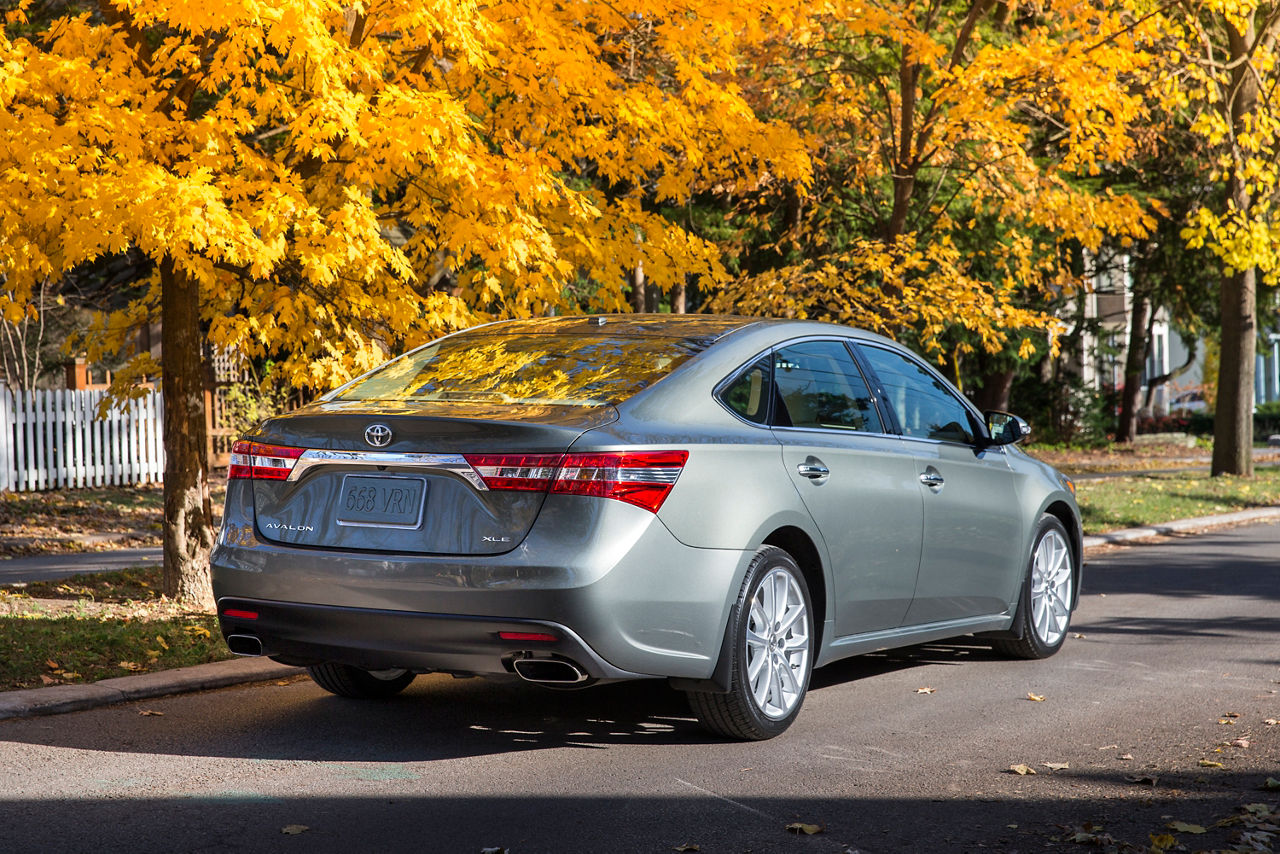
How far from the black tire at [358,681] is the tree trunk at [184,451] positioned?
2.74 metres

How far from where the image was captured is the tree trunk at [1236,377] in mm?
20828

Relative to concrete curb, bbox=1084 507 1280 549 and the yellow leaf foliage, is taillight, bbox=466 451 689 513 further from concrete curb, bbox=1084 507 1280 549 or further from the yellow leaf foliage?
concrete curb, bbox=1084 507 1280 549

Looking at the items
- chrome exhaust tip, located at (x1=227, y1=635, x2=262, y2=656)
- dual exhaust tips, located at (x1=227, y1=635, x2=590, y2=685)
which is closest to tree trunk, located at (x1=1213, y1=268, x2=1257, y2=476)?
dual exhaust tips, located at (x1=227, y1=635, x2=590, y2=685)

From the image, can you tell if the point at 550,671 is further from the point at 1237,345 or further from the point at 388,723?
the point at 1237,345

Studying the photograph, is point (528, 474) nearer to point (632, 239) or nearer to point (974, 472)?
point (974, 472)

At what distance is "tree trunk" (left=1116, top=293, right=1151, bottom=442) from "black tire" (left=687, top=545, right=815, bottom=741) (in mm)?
28355

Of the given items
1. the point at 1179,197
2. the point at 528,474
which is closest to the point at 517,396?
the point at 528,474

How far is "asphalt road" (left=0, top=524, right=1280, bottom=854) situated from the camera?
454 cm

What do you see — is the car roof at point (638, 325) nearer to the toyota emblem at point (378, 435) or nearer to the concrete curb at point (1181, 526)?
the toyota emblem at point (378, 435)

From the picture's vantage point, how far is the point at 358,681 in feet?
21.4

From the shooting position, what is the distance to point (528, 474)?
5109 mm

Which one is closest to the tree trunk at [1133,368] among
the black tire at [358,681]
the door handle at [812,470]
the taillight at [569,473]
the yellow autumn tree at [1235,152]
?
the yellow autumn tree at [1235,152]

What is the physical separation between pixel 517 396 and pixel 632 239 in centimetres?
522

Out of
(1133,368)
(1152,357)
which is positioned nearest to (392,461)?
(1133,368)
